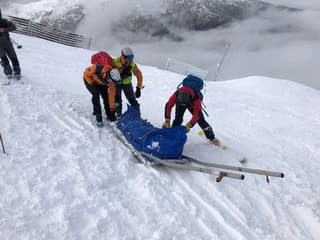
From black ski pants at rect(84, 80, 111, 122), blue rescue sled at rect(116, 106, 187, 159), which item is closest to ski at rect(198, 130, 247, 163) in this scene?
blue rescue sled at rect(116, 106, 187, 159)

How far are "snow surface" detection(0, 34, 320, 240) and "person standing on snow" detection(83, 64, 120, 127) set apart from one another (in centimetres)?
45

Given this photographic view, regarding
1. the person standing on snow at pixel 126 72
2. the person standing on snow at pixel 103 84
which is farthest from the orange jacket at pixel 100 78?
the person standing on snow at pixel 126 72

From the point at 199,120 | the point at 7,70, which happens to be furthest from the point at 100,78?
the point at 7,70

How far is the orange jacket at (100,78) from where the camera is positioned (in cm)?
536

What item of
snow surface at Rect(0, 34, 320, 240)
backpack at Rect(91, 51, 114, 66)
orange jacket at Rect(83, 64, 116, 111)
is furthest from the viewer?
backpack at Rect(91, 51, 114, 66)

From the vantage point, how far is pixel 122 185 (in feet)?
13.3

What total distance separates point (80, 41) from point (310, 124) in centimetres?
2386

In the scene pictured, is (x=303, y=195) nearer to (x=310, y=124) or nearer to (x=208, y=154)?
(x=208, y=154)

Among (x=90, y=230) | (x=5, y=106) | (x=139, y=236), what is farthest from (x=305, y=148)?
(x=5, y=106)

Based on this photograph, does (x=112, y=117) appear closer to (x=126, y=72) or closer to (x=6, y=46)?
(x=126, y=72)

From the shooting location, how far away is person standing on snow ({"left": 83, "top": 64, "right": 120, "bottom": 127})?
17.4 ft

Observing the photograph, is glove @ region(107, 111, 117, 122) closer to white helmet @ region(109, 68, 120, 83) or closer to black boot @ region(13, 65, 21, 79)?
white helmet @ region(109, 68, 120, 83)

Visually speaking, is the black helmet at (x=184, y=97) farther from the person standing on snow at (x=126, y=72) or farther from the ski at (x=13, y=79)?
the ski at (x=13, y=79)

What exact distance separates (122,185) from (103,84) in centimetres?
246
